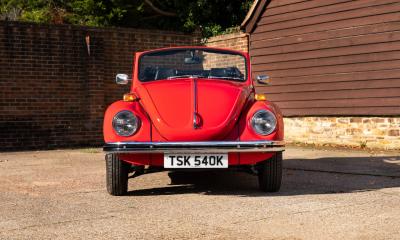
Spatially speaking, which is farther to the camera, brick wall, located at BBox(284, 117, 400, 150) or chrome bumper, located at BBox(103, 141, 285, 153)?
brick wall, located at BBox(284, 117, 400, 150)

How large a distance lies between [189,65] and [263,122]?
147cm

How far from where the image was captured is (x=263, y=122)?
5.49m

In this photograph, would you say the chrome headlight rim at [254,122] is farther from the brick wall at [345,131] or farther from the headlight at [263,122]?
the brick wall at [345,131]

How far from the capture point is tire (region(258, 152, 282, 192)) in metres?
5.62

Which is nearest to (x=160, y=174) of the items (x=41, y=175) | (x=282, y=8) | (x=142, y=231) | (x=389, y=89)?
(x=41, y=175)

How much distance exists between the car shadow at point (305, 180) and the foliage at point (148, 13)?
9.75 meters

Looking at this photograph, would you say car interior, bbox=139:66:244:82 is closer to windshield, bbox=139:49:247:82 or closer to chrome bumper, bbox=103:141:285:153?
windshield, bbox=139:49:247:82

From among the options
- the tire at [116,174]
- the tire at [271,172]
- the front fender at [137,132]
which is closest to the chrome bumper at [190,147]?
the front fender at [137,132]

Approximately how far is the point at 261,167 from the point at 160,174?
6.81 feet

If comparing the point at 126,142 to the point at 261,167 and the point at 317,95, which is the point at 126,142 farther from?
the point at 317,95

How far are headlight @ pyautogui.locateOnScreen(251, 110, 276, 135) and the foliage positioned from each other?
1195cm

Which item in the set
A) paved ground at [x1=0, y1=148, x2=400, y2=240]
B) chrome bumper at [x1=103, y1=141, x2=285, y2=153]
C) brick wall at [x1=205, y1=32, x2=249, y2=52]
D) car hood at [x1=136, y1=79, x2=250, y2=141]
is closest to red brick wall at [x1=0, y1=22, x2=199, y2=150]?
brick wall at [x1=205, y1=32, x2=249, y2=52]

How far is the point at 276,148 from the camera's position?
5395mm

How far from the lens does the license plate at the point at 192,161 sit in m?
5.34
